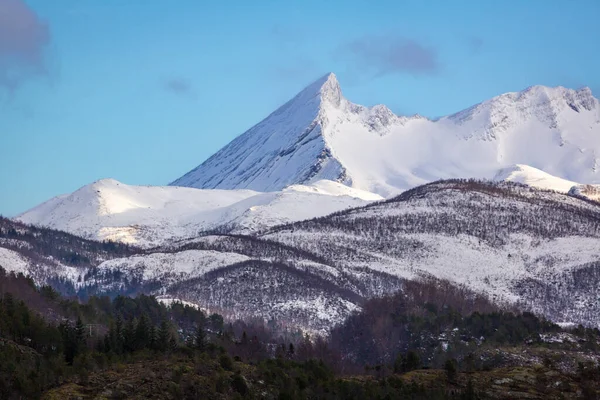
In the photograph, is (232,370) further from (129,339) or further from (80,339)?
(80,339)

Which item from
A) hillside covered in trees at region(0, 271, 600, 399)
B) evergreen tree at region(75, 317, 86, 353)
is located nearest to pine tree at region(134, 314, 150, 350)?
hillside covered in trees at region(0, 271, 600, 399)

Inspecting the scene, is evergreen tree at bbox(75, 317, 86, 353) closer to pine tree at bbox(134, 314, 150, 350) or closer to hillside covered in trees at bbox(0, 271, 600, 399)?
hillside covered in trees at bbox(0, 271, 600, 399)

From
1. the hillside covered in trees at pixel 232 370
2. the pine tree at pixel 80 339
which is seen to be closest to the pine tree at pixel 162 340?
the hillside covered in trees at pixel 232 370

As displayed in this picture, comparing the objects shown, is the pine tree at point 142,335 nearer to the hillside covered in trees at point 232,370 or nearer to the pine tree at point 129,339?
the hillside covered in trees at point 232,370

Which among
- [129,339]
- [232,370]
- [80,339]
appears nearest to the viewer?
[232,370]

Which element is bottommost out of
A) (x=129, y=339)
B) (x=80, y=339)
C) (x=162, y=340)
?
(x=162, y=340)

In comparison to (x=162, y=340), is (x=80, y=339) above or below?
above

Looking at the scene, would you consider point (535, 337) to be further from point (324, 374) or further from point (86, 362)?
point (86, 362)

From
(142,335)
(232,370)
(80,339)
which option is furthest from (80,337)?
(232,370)

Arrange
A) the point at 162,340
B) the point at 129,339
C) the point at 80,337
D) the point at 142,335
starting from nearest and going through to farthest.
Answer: the point at 80,337 → the point at 162,340 → the point at 129,339 → the point at 142,335

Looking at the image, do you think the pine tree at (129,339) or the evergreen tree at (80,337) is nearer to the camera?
the evergreen tree at (80,337)

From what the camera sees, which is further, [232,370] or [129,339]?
[129,339]

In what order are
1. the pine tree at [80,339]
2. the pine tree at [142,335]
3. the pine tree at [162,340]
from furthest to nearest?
1. the pine tree at [142,335]
2. the pine tree at [162,340]
3. the pine tree at [80,339]

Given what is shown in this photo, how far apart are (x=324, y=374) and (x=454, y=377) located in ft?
41.3
